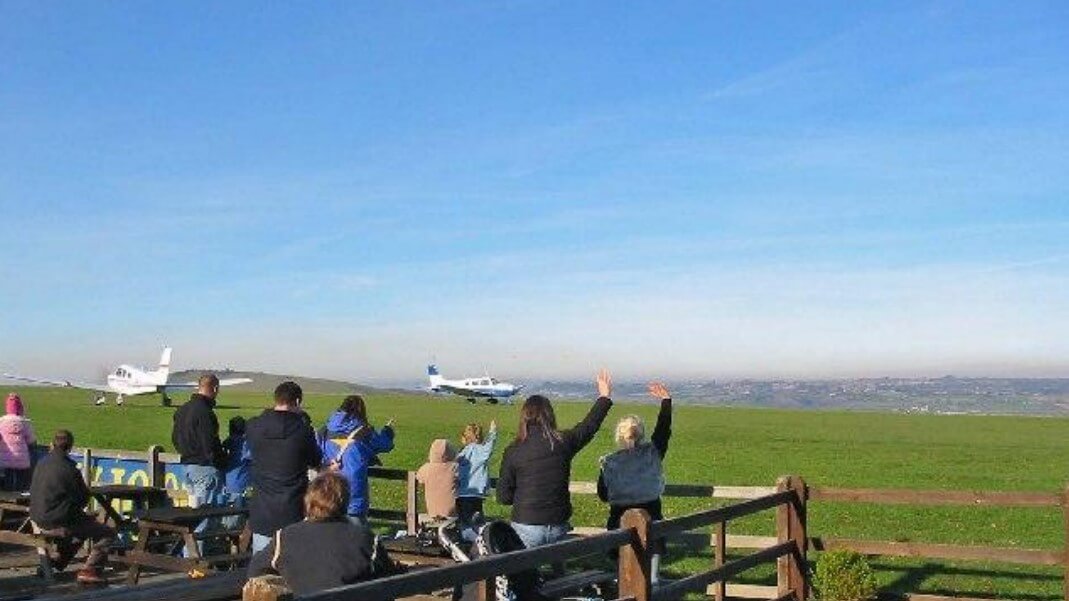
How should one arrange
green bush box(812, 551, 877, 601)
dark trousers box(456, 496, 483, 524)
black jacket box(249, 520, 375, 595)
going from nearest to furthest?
1. black jacket box(249, 520, 375, 595)
2. green bush box(812, 551, 877, 601)
3. dark trousers box(456, 496, 483, 524)

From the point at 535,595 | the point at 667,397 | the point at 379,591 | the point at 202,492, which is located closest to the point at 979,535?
the point at 667,397

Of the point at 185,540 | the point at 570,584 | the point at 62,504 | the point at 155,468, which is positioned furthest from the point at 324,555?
the point at 155,468

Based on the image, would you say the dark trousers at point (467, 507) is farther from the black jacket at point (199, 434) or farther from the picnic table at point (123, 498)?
the picnic table at point (123, 498)

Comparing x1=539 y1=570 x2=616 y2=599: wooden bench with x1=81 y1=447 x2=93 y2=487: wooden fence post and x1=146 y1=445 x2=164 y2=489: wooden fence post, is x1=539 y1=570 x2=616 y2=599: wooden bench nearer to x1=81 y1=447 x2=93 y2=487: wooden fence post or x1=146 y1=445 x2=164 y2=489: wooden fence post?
x1=146 y1=445 x2=164 y2=489: wooden fence post

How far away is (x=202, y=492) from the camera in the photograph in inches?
480

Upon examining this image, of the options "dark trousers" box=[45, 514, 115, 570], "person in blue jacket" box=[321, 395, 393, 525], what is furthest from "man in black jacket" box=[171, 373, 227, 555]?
"person in blue jacket" box=[321, 395, 393, 525]

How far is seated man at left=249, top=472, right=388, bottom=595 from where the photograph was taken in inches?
222

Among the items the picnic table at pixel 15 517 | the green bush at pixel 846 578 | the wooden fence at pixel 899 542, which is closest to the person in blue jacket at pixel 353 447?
the wooden fence at pixel 899 542

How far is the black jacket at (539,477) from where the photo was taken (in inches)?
330

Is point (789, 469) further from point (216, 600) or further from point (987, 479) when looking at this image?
point (216, 600)

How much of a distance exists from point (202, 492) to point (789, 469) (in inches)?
1188

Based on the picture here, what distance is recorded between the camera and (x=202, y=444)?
1182cm

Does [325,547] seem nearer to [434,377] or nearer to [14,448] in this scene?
[14,448]

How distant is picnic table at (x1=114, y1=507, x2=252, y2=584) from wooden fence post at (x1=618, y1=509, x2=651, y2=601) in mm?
3557
